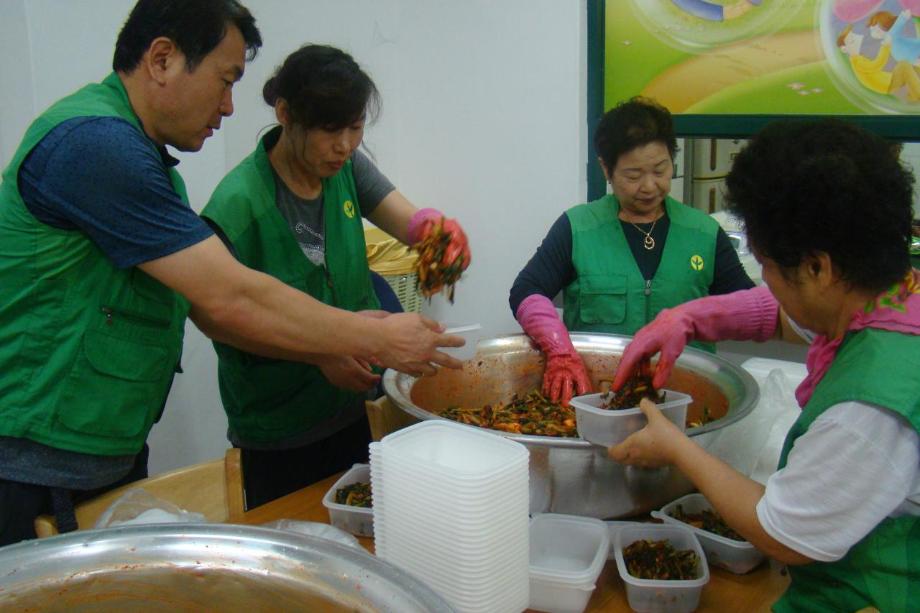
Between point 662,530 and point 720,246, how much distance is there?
53.2 inches

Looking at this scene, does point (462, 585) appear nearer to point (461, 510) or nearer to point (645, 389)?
point (461, 510)

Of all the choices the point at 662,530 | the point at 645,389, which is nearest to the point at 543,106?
the point at 645,389

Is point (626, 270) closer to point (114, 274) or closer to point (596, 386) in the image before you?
point (596, 386)

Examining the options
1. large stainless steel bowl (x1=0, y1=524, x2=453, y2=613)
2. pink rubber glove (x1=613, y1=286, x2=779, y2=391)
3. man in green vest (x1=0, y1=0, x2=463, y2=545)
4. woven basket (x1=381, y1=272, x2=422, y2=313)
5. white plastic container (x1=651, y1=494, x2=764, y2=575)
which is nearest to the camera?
large stainless steel bowl (x1=0, y1=524, x2=453, y2=613)

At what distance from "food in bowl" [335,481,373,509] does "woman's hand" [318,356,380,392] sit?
1.16 feet

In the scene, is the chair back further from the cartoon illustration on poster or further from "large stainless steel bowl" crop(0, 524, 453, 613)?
the cartoon illustration on poster

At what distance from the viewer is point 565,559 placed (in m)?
1.42

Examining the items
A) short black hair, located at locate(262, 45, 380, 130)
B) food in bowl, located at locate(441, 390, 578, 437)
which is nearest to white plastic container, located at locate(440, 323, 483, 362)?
food in bowl, located at locate(441, 390, 578, 437)

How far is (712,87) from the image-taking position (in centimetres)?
317

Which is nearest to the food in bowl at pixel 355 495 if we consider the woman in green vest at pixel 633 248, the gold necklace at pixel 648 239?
the woman in green vest at pixel 633 248

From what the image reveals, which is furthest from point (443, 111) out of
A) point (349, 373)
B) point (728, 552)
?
point (728, 552)

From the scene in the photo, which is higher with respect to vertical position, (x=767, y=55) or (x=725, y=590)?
(x=767, y=55)

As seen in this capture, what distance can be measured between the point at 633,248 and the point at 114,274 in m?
1.60

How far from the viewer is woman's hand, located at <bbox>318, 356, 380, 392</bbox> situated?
1.94 metres
